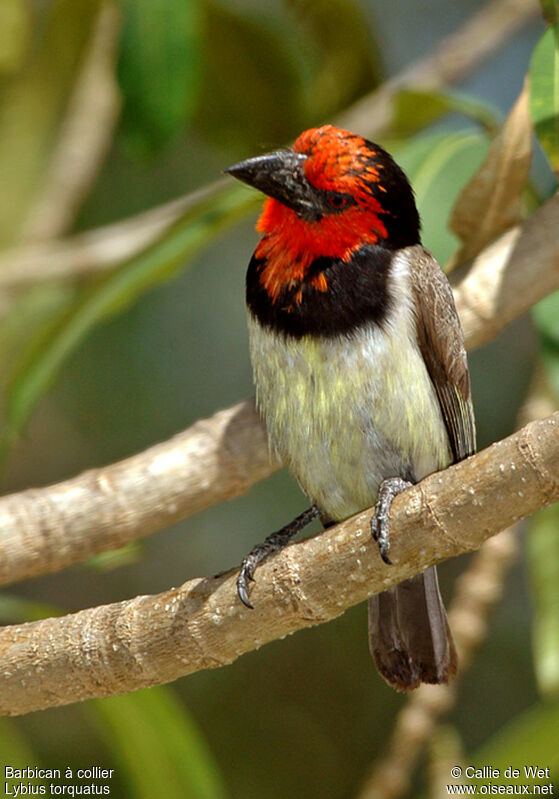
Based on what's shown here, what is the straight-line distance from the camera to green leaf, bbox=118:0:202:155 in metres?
2.99

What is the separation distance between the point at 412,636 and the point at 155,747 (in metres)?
0.80

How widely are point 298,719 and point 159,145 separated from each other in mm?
2970

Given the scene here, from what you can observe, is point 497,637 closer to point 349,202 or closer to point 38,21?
point 349,202

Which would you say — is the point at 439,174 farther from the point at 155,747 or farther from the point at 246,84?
the point at 155,747

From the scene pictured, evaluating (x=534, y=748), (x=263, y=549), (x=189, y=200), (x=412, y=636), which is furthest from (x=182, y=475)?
(x=189, y=200)

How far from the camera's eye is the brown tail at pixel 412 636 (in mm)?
2646

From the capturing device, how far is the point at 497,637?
16.9 feet

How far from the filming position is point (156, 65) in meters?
3.04

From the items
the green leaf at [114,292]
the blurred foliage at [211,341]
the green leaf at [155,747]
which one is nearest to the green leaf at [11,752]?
the blurred foliage at [211,341]

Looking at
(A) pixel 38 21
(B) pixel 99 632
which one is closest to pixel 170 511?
(B) pixel 99 632

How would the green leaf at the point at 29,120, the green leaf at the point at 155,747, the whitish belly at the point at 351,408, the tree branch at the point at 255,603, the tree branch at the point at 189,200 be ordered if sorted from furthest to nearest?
the green leaf at the point at 29,120, the tree branch at the point at 189,200, the green leaf at the point at 155,747, the whitish belly at the point at 351,408, the tree branch at the point at 255,603

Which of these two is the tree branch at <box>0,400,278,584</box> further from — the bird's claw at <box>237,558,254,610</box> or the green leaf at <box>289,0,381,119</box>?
the green leaf at <box>289,0,381,119</box>

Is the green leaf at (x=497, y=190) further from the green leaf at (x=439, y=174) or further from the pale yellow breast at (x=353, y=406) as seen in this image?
the pale yellow breast at (x=353, y=406)

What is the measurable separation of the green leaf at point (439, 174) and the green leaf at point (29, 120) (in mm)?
1658
